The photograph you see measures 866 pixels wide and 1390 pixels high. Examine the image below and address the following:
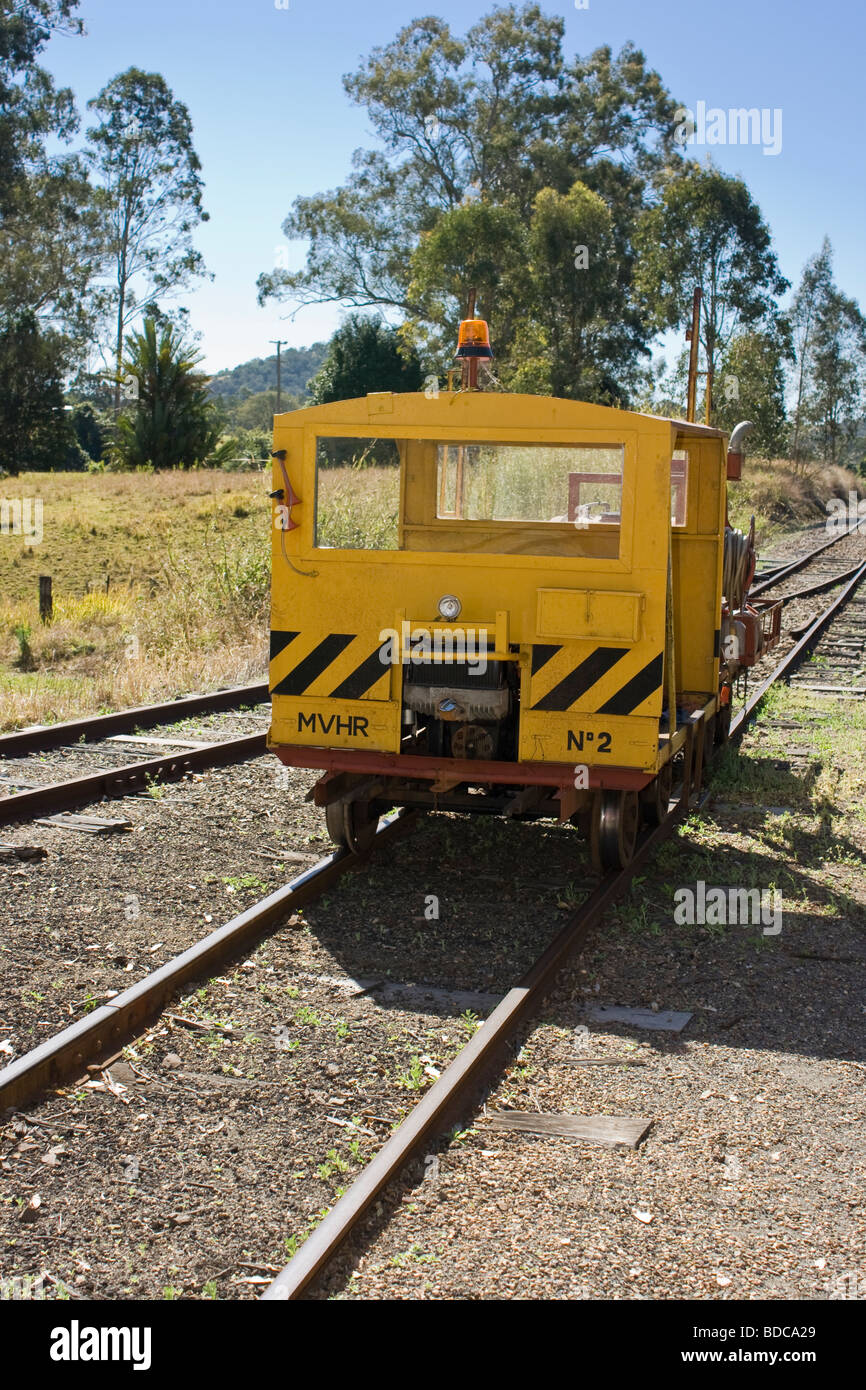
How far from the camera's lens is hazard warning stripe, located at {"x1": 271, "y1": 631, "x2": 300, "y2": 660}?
687 cm

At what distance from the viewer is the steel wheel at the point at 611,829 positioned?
273 inches

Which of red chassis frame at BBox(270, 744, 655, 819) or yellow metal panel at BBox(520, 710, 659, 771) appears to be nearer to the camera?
yellow metal panel at BBox(520, 710, 659, 771)

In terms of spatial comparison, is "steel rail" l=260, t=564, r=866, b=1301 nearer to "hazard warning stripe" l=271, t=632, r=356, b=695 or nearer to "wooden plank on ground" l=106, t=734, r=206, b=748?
"hazard warning stripe" l=271, t=632, r=356, b=695

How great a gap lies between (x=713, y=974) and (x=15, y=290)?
163ft

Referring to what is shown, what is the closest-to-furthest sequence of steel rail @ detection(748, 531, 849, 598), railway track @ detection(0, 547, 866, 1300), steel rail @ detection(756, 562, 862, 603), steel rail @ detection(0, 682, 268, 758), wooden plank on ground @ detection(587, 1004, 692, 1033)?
railway track @ detection(0, 547, 866, 1300) → wooden plank on ground @ detection(587, 1004, 692, 1033) → steel rail @ detection(0, 682, 268, 758) → steel rail @ detection(756, 562, 862, 603) → steel rail @ detection(748, 531, 849, 598)

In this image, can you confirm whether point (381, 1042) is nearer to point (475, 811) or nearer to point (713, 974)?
point (713, 974)

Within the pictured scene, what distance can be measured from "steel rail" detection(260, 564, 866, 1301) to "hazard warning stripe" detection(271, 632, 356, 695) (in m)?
1.86

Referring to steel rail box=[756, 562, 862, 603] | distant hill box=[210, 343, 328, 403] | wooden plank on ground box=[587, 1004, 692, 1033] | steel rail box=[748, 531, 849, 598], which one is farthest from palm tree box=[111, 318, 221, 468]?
distant hill box=[210, 343, 328, 403]

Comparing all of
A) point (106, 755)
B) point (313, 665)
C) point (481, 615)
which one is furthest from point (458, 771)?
point (106, 755)

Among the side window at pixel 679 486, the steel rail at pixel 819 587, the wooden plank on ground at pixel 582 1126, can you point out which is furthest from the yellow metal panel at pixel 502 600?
the steel rail at pixel 819 587

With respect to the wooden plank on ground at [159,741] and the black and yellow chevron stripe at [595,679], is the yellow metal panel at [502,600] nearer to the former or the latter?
the black and yellow chevron stripe at [595,679]

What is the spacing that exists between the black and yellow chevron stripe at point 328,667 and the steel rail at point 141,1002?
987 millimetres

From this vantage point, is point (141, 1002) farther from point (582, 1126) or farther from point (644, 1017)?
point (644, 1017)

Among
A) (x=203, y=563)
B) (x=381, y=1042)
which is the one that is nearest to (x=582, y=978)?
(x=381, y=1042)
